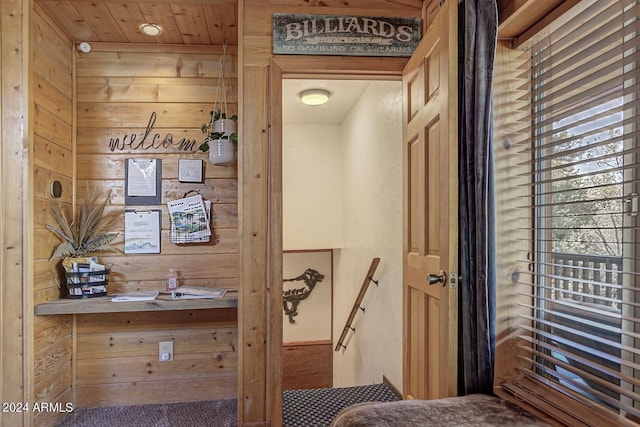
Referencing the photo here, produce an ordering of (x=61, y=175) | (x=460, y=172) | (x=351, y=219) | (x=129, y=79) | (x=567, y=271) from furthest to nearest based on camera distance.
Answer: (x=351, y=219) → (x=129, y=79) → (x=61, y=175) → (x=460, y=172) → (x=567, y=271)

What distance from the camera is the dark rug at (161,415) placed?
234cm

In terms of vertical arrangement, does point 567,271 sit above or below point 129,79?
below

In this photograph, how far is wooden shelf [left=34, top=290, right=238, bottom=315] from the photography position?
2160mm

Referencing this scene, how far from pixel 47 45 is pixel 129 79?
47 centimetres

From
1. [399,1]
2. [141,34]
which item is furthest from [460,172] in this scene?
[141,34]

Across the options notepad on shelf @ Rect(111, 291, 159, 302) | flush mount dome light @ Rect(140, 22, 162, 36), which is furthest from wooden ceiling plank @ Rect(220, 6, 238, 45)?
notepad on shelf @ Rect(111, 291, 159, 302)

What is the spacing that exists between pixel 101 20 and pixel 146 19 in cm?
27

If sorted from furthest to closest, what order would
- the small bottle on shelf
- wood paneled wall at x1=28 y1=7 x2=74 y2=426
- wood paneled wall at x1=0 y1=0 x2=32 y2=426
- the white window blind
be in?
1. the small bottle on shelf
2. wood paneled wall at x1=28 y1=7 x2=74 y2=426
3. wood paneled wall at x1=0 y1=0 x2=32 y2=426
4. the white window blind

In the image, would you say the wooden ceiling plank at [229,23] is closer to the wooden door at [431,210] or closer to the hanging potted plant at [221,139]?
the hanging potted plant at [221,139]

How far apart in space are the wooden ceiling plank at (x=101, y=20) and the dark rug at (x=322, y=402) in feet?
8.72

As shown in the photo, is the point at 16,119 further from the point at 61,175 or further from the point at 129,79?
the point at 129,79

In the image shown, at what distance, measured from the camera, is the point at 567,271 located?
1463 mm

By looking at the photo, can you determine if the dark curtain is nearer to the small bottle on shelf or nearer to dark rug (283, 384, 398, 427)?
dark rug (283, 384, 398, 427)

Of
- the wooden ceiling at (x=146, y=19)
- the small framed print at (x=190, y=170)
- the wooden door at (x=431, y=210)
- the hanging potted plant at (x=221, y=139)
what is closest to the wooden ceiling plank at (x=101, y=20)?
the wooden ceiling at (x=146, y=19)
